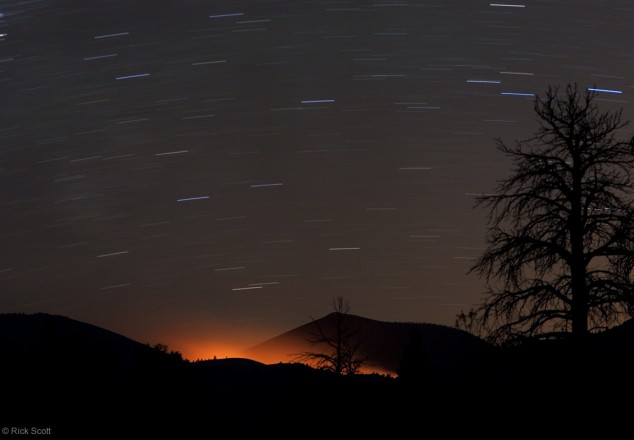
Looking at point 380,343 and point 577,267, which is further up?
point 380,343

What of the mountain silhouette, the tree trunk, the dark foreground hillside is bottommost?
the dark foreground hillside

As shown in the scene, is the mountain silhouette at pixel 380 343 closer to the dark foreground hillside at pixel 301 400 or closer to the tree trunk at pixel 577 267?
the dark foreground hillside at pixel 301 400

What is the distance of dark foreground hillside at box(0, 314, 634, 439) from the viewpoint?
1465 centimetres

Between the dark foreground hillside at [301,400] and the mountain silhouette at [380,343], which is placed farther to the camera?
the mountain silhouette at [380,343]

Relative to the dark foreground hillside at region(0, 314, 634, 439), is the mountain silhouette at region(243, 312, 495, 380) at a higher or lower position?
higher

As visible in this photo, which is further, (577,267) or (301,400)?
(301,400)

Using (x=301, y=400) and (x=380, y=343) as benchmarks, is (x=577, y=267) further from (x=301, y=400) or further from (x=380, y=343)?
(x=380, y=343)

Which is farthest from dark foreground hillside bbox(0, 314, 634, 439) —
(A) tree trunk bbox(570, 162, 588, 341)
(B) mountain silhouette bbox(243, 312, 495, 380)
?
(B) mountain silhouette bbox(243, 312, 495, 380)

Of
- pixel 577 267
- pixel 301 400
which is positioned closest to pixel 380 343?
pixel 301 400

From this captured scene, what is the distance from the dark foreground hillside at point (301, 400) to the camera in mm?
14648

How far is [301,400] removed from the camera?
2295 centimetres

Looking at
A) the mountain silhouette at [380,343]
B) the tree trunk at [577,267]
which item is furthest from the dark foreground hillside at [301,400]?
the mountain silhouette at [380,343]

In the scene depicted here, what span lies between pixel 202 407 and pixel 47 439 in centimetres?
379

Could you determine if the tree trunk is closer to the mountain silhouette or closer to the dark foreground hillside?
the dark foreground hillside
